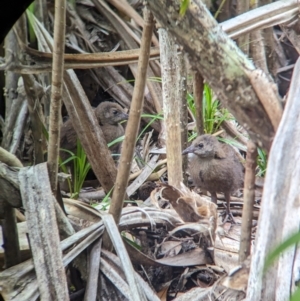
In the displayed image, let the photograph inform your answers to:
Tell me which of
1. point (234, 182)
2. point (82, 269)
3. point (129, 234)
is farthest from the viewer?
→ point (234, 182)

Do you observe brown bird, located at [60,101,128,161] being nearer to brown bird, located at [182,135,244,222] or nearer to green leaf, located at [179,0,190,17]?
brown bird, located at [182,135,244,222]

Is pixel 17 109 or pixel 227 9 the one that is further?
pixel 227 9

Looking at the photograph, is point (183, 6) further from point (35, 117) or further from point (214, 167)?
point (214, 167)

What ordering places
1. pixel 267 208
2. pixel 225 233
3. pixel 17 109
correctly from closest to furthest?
pixel 267 208 → pixel 225 233 → pixel 17 109

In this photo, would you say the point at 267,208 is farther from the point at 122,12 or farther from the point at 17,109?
the point at 122,12

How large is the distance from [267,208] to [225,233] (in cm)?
245

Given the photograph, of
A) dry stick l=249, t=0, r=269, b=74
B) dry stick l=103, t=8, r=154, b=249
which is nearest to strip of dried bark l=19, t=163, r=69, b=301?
dry stick l=103, t=8, r=154, b=249

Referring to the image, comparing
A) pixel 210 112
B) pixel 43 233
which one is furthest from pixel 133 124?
pixel 210 112

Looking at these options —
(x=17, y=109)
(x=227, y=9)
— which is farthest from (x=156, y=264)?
(x=227, y=9)

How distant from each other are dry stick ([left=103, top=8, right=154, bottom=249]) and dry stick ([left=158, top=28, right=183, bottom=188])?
1.11 meters

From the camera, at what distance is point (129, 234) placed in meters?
3.61

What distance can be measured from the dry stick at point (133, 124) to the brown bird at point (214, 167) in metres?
1.90

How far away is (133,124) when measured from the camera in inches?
113

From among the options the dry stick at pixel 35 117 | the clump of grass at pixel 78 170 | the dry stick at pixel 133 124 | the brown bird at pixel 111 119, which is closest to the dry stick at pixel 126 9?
the brown bird at pixel 111 119
